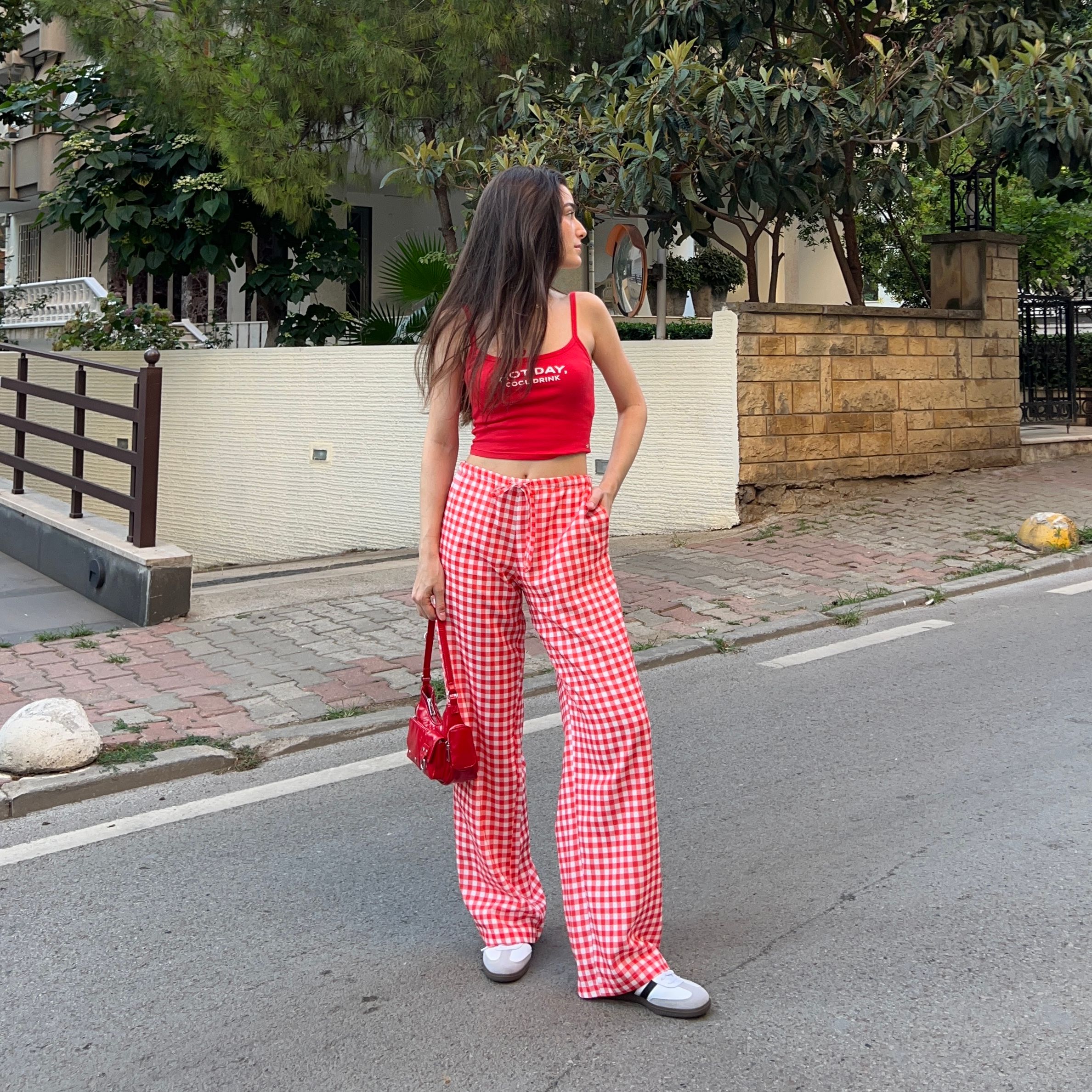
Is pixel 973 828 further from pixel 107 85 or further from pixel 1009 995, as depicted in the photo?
pixel 107 85

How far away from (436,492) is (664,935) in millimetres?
1322

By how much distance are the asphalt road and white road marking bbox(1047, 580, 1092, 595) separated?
2.63 metres

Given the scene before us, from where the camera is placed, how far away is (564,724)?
127 inches

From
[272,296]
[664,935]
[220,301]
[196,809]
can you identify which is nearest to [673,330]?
[272,296]

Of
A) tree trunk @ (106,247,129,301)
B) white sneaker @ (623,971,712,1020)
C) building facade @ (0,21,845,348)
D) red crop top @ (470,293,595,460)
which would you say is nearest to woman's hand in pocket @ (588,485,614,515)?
red crop top @ (470,293,595,460)

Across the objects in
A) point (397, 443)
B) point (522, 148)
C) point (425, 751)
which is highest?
point (522, 148)

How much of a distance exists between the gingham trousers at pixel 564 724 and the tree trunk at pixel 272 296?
39.9 ft

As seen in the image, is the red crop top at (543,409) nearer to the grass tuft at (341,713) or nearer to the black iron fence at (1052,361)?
the grass tuft at (341,713)

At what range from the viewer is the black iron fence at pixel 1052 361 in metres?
15.2

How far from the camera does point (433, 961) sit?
3.48 m

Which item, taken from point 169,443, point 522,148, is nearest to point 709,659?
point 522,148

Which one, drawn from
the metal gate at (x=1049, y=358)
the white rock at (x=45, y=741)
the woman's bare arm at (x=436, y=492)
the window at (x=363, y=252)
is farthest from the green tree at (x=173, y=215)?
the woman's bare arm at (x=436, y=492)

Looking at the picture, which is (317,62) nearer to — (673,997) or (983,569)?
(983,569)

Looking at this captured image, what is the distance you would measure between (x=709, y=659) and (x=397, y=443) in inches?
243
